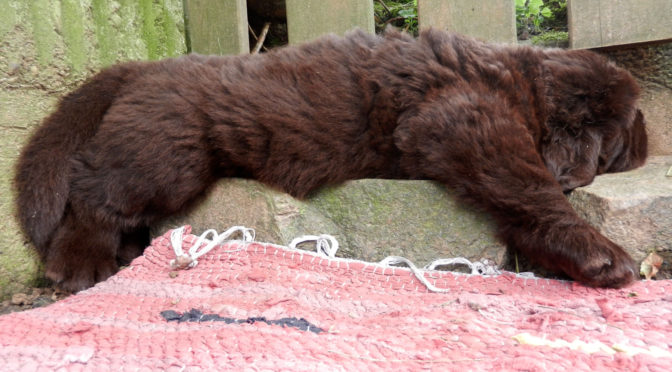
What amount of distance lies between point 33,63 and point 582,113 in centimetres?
220

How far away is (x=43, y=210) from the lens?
204 cm

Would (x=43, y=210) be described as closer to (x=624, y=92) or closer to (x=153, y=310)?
(x=153, y=310)

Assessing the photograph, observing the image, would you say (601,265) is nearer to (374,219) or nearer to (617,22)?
(374,219)

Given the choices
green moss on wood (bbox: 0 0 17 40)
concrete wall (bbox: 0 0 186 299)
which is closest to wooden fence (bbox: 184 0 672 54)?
concrete wall (bbox: 0 0 186 299)

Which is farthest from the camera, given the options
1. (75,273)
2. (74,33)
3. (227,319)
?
(74,33)

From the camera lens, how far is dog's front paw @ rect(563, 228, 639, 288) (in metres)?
1.71

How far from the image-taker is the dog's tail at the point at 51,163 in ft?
6.69

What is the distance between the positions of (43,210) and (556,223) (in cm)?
188

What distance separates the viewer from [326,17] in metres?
2.97

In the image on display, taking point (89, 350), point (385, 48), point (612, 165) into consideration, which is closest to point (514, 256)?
point (612, 165)

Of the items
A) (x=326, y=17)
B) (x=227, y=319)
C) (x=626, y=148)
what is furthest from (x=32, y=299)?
(x=626, y=148)

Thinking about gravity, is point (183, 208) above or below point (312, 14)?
below

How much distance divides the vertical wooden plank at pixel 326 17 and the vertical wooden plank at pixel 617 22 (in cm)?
105

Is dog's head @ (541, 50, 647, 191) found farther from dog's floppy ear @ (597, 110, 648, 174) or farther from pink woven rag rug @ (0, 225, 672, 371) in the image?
pink woven rag rug @ (0, 225, 672, 371)
